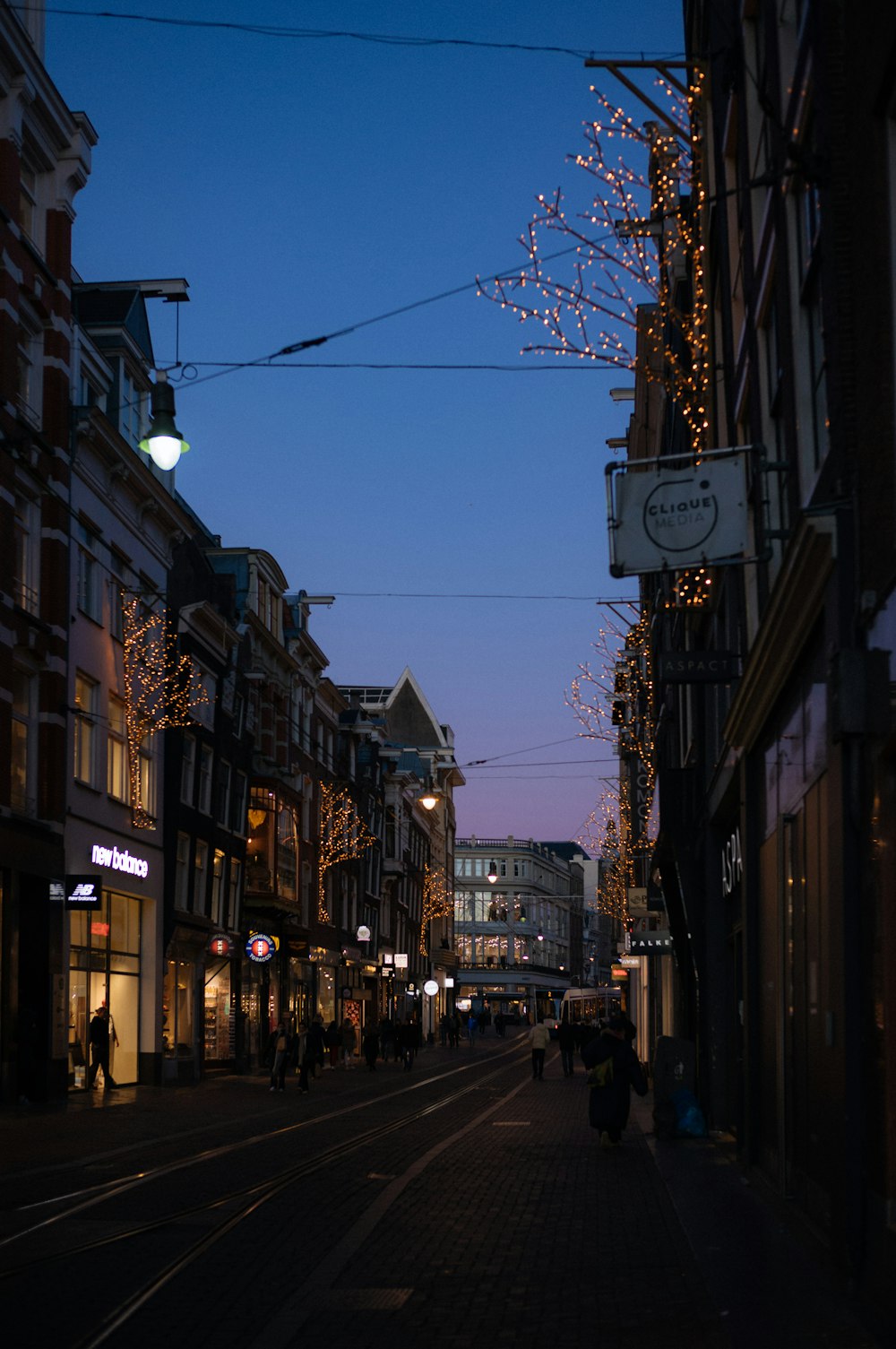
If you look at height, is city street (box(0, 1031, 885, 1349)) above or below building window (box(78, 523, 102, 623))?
below

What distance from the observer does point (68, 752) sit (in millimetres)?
33656

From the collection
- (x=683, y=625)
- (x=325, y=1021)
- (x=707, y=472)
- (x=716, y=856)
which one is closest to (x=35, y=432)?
(x=683, y=625)

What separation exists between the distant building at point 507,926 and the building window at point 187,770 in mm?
96452

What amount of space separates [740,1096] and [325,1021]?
48.1 m

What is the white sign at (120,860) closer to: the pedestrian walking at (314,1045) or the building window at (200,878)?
the pedestrian walking at (314,1045)

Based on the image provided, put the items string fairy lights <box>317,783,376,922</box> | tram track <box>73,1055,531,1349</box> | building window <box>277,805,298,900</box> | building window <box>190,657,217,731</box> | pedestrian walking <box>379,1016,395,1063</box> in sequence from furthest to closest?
string fairy lights <box>317,783,376,922</box>, pedestrian walking <box>379,1016,395,1063</box>, building window <box>277,805,298,900</box>, building window <box>190,657,217,731</box>, tram track <box>73,1055,531,1349</box>

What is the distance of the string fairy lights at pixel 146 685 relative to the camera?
38062 mm

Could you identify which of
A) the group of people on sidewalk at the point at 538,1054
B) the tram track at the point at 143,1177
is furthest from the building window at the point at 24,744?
the tram track at the point at 143,1177

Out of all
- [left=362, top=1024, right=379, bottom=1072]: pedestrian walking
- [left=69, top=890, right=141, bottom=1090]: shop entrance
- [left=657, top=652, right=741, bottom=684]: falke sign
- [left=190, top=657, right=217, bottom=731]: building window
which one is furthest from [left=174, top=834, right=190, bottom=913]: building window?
[left=657, top=652, right=741, bottom=684]: falke sign

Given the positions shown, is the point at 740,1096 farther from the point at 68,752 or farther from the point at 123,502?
the point at 123,502

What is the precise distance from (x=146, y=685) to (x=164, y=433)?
65.5 feet

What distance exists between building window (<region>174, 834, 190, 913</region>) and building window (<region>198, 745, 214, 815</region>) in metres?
1.66

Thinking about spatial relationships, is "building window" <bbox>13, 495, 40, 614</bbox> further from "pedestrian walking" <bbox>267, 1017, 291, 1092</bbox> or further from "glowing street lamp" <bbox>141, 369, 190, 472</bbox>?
"pedestrian walking" <bbox>267, 1017, 291, 1092</bbox>

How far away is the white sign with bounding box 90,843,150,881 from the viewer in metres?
35.6
